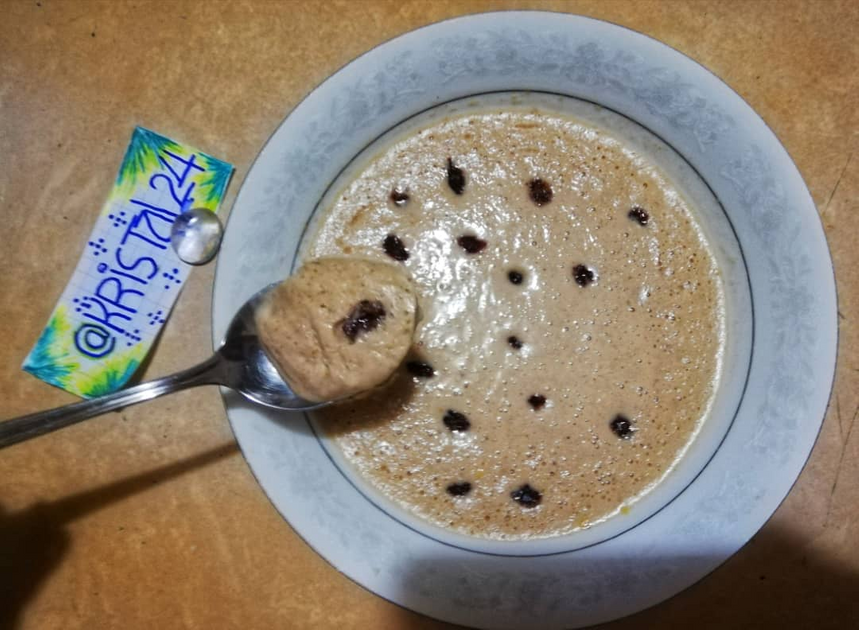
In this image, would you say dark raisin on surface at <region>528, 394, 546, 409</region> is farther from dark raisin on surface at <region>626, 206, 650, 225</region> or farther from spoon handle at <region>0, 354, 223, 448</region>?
spoon handle at <region>0, 354, 223, 448</region>

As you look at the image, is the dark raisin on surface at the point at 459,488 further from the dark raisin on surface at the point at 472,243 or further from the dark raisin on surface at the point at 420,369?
the dark raisin on surface at the point at 472,243

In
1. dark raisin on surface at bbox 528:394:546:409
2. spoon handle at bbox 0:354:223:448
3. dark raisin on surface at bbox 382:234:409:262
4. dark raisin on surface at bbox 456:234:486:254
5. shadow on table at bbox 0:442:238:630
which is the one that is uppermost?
dark raisin on surface at bbox 456:234:486:254

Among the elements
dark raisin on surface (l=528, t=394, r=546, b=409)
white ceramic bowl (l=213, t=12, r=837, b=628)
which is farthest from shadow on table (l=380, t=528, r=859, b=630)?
dark raisin on surface (l=528, t=394, r=546, b=409)

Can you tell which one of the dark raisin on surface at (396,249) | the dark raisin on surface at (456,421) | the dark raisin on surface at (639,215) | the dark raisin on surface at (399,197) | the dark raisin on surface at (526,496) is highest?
the dark raisin on surface at (639,215)

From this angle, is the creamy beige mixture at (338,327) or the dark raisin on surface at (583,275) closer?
the creamy beige mixture at (338,327)

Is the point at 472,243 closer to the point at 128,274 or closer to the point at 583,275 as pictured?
the point at 583,275

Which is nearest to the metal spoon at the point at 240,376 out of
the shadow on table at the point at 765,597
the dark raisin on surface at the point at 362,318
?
the dark raisin on surface at the point at 362,318
